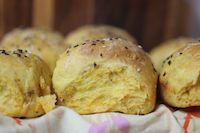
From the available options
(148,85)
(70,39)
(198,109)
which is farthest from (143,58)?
(70,39)

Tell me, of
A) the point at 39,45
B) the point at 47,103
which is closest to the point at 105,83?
the point at 47,103

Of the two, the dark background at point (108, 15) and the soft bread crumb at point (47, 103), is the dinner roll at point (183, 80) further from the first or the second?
the dark background at point (108, 15)

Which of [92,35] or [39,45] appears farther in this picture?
[92,35]

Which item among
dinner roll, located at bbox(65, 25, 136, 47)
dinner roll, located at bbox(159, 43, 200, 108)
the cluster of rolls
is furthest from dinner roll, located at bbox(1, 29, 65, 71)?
dinner roll, located at bbox(159, 43, 200, 108)

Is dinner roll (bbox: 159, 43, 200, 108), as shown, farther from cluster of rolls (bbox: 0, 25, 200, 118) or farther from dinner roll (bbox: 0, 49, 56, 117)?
dinner roll (bbox: 0, 49, 56, 117)

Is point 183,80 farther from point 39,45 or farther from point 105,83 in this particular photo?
point 39,45
